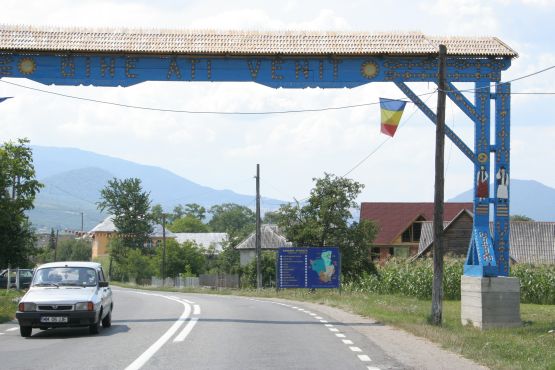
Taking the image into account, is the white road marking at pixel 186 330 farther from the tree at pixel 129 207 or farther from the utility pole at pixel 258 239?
the tree at pixel 129 207

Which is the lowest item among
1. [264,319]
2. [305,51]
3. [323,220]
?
[264,319]

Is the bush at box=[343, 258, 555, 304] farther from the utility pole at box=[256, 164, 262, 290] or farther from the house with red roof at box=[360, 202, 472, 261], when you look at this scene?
the house with red roof at box=[360, 202, 472, 261]

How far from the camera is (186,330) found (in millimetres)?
19531

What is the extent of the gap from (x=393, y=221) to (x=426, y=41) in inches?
2409

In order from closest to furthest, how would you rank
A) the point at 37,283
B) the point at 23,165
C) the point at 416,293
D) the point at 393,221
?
the point at 37,283 < the point at 23,165 < the point at 416,293 < the point at 393,221

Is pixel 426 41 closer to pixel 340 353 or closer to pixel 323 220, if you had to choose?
pixel 340 353

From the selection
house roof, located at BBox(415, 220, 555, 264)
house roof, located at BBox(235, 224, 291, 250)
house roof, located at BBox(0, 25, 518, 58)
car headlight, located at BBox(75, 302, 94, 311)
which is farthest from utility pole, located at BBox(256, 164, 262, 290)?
house roof, located at BBox(235, 224, 291, 250)

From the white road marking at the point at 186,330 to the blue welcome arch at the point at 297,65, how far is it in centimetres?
644

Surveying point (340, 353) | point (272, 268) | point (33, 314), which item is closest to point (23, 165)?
point (33, 314)

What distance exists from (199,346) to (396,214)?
231ft

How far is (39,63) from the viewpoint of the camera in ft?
76.6

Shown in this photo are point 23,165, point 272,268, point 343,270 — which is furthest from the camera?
point 272,268

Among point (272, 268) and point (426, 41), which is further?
point (272, 268)

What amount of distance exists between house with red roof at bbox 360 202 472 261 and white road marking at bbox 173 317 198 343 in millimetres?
59353
